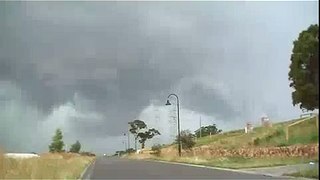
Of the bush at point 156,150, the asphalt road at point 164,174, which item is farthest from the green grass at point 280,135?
the bush at point 156,150

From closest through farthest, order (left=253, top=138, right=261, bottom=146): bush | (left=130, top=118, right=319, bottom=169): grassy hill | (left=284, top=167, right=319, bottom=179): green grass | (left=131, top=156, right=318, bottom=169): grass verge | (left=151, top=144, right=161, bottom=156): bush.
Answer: (left=130, top=118, right=319, bottom=169): grassy hill
(left=284, top=167, right=319, bottom=179): green grass
(left=131, top=156, right=318, bottom=169): grass verge
(left=253, top=138, right=261, bottom=146): bush
(left=151, top=144, right=161, bottom=156): bush

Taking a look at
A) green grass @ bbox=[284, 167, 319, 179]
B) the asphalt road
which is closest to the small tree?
the asphalt road

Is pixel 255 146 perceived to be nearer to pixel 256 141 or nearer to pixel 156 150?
pixel 256 141

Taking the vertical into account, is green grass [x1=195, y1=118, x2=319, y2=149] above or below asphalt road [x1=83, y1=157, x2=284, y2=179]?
above

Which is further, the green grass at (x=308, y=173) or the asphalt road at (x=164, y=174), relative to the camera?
the asphalt road at (x=164, y=174)

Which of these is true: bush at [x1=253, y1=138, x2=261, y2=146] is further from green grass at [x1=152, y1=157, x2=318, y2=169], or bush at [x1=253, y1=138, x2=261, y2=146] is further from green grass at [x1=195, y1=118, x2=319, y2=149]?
green grass at [x1=152, y1=157, x2=318, y2=169]

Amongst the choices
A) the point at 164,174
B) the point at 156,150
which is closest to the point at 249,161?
the point at 164,174

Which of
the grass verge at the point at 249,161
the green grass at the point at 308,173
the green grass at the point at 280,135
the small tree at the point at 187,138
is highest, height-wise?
the small tree at the point at 187,138

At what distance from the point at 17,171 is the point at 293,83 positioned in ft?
36.5

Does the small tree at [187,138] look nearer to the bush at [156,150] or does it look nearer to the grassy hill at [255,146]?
the grassy hill at [255,146]

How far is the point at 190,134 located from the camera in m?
58.2

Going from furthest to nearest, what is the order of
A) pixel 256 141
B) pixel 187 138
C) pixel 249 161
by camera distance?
pixel 187 138, pixel 249 161, pixel 256 141

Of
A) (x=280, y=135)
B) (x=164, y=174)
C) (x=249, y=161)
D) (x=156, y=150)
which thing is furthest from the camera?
(x=156, y=150)

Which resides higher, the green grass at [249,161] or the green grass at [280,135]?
the green grass at [280,135]
